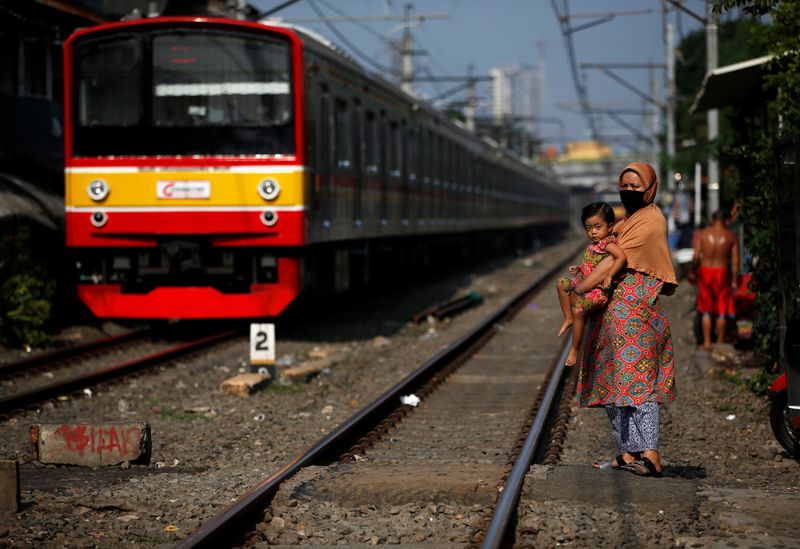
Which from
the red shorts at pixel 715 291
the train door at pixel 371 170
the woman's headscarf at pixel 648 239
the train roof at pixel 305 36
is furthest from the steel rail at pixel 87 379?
the red shorts at pixel 715 291

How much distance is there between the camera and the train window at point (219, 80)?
43.0 ft

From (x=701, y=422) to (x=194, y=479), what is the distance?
12.4 ft

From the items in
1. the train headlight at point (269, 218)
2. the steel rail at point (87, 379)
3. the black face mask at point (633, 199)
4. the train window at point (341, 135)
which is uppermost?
the train window at point (341, 135)

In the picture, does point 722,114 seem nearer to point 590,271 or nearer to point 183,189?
→ point 183,189

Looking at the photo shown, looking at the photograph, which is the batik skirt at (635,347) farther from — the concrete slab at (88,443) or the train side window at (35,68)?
the train side window at (35,68)

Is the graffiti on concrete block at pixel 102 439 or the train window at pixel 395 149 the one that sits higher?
the train window at pixel 395 149

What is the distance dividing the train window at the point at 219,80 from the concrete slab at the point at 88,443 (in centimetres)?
618

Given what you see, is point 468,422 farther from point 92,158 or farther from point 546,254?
point 546,254

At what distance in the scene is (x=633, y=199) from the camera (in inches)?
251

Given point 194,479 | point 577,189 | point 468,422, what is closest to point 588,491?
point 194,479

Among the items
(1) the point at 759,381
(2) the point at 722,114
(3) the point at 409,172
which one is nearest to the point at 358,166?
(3) the point at 409,172

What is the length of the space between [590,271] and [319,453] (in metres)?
1.90

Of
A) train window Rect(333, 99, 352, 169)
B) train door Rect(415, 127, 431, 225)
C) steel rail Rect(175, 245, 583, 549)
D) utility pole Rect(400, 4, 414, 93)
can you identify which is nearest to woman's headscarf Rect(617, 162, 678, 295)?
steel rail Rect(175, 245, 583, 549)

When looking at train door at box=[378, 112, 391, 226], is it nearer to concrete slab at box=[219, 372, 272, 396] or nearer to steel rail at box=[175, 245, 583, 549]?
steel rail at box=[175, 245, 583, 549]
